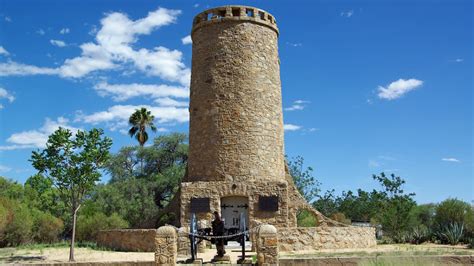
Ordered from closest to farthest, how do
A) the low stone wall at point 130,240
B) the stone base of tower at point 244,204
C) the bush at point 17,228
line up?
the low stone wall at point 130,240 → the stone base of tower at point 244,204 → the bush at point 17,228

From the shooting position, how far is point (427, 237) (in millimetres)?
21078

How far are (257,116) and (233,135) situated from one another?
135cm

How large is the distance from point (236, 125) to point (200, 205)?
3.74 meters

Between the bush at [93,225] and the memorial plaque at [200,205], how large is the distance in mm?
10025

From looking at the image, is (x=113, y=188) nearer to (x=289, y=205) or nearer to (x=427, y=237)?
(x=289, y=205)

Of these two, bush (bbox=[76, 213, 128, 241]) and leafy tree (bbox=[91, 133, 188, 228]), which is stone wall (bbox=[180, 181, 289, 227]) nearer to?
leafy tree (bbox=[91, 133, 188, 228])

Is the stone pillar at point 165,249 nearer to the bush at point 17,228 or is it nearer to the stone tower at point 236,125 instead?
the stone tower at point 236,125

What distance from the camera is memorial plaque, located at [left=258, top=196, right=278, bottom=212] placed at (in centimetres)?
1906

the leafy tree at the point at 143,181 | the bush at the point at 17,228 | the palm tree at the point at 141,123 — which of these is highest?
the palm tree at the point at 141,123

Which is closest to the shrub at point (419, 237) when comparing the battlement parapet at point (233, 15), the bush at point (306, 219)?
the bush at point (306, 219)

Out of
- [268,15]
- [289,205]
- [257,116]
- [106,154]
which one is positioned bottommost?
[289,205]

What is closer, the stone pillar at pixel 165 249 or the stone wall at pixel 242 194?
the stone pillar at pixel 165 249

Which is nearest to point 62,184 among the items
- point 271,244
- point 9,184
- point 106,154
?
point 106,154

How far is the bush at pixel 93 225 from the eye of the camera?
27.2 meters
